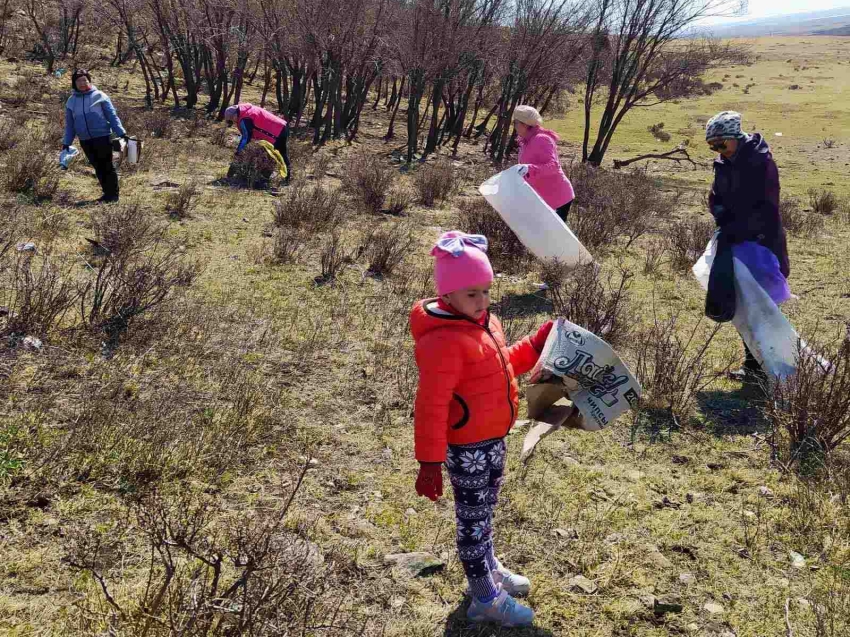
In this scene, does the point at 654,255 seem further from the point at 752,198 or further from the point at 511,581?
the point at 511,581

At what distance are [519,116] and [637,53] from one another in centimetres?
1430

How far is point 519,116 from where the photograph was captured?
5891 millimetres

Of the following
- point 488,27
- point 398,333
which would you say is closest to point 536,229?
point 398,333

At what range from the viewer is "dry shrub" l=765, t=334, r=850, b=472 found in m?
3.45

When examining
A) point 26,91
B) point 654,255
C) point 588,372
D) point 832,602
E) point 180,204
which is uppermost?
point 26,91

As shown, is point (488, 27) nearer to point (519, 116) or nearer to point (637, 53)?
point (637, 53)

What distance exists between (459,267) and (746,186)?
287cm

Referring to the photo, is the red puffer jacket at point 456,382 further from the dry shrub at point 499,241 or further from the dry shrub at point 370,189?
the dry shrub at point 370,189

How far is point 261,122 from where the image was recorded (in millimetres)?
10164

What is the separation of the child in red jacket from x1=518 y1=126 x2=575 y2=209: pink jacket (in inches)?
158

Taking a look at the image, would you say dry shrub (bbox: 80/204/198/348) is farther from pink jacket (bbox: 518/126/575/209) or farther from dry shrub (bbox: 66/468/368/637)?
pink jacket (bbox: 518/126/575/209)

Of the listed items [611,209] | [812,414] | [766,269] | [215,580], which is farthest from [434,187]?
[215,580]

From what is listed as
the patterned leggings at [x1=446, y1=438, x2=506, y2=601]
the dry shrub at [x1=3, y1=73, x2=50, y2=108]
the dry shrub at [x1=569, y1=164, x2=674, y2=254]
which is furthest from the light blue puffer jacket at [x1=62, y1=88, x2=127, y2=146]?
the dry shrub at [x1=3, y1=73, x2=50, y2=108]

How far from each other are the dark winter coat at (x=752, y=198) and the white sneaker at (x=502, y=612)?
9.54ft
